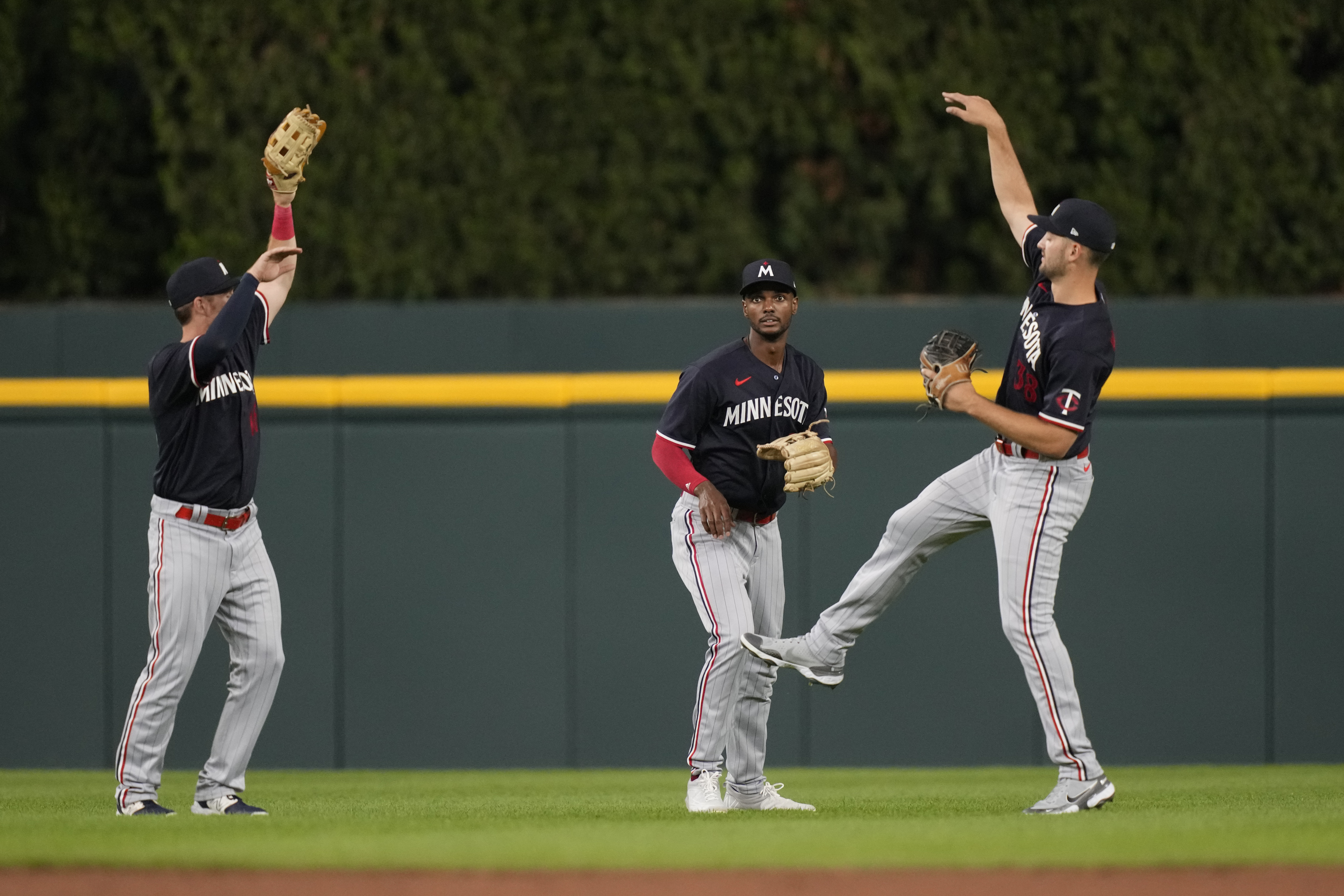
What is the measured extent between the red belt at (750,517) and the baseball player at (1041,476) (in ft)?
1.40

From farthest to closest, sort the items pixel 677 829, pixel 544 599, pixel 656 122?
pixel 656 122
pixel 544 599
pixel 677 829

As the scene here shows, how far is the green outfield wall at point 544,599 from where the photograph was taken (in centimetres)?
716

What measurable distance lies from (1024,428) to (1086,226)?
0.65 meters

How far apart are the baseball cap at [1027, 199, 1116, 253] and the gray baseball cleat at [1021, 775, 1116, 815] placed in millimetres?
1649

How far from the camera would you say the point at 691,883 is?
3.67 m

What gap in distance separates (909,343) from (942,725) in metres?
2.15

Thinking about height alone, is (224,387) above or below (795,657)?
above

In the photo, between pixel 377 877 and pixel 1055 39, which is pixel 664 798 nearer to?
pixel 377 877

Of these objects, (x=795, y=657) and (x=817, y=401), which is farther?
(x=817, y=401)

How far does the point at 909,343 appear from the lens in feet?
26.9

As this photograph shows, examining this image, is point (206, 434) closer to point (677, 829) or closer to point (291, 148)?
point (291, 148)

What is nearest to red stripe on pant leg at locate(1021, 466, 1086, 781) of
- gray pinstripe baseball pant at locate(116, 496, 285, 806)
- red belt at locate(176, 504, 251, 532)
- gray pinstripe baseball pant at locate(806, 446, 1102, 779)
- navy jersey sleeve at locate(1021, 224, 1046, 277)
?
gray pinstripe baseball pant at locate(806, 446, 1102, 779)

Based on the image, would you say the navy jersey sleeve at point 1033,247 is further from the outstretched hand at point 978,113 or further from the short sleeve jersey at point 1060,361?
the outstretched hand at point 978,113

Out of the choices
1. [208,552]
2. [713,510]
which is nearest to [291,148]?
[208,552]
